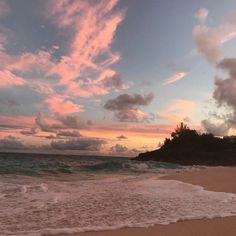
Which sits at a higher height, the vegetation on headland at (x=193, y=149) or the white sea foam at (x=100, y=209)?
the vegetation on headland at (x=193, y=149)

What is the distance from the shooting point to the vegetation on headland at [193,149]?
74300 mm

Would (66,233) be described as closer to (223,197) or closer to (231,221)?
(231,221)

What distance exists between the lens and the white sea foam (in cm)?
791

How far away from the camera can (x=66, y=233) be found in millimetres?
7266

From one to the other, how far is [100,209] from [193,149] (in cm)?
7358

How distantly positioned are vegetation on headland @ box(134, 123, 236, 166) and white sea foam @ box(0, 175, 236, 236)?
198 ft

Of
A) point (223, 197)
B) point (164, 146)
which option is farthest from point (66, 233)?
point (164, 146)

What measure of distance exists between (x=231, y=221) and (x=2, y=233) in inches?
180

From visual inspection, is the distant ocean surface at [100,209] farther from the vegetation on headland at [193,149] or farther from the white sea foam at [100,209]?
the vegetation on headland at [193,149]

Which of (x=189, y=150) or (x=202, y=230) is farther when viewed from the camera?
(x=189, y=150)

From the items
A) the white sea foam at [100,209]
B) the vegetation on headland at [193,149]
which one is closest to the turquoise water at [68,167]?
the white sea foam at [100,209]

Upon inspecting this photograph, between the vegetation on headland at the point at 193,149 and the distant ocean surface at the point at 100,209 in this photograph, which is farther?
the vegetation on headland at the point at 193,149

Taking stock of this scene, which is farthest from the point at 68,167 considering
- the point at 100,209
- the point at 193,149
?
the point at 193,149

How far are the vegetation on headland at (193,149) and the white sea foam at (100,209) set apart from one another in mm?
60292
